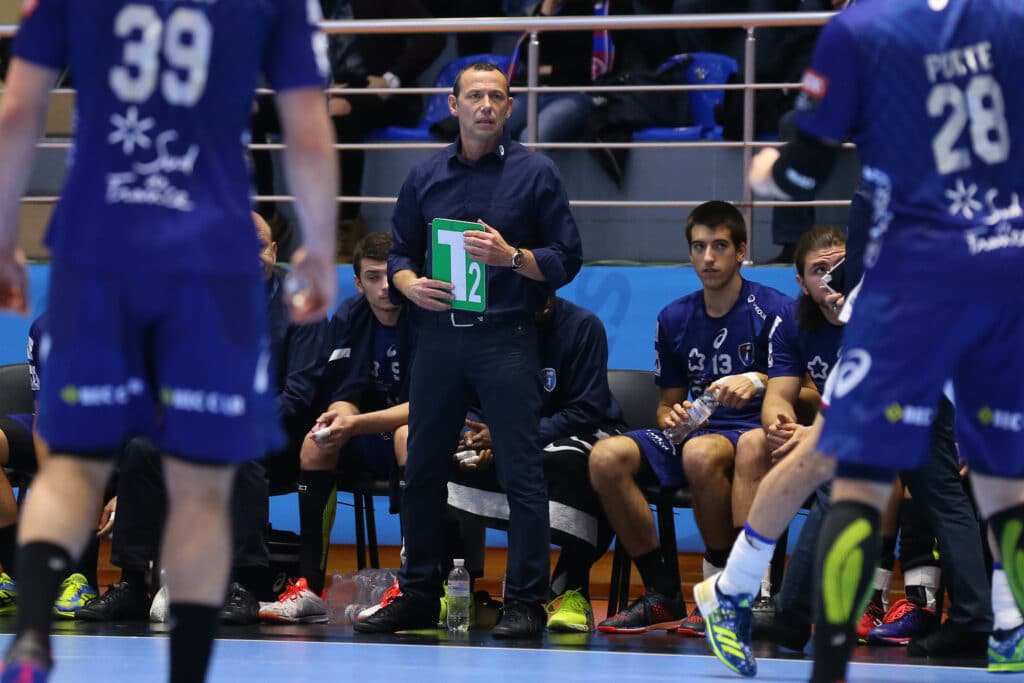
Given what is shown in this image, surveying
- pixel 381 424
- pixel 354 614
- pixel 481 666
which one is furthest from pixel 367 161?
pixel 481 666

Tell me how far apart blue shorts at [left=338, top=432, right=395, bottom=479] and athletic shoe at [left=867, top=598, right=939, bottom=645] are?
2139 mm

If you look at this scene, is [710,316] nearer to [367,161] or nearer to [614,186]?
[614,186]

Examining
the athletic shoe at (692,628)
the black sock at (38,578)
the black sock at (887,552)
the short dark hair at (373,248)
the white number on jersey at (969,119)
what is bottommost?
the athletic shoe at (692,628)

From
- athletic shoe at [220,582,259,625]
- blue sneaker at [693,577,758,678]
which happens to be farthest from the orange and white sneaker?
blue sneaker at [693,577,758,678]

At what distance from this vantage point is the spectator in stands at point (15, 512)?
5992 millimetres

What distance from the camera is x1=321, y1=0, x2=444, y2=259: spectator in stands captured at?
8242mm

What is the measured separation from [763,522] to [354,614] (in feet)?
7.59

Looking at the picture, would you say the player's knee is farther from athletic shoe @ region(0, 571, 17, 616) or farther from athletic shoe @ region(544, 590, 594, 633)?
athletic shoe @ region(0, 571, 17, 616)

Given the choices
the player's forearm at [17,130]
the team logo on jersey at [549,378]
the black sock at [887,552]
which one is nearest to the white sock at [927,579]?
the black sock at [887,552]

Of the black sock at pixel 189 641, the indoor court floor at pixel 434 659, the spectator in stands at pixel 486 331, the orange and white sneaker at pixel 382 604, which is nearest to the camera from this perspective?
the black sock at pixel 189 641

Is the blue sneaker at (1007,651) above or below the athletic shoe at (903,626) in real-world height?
above

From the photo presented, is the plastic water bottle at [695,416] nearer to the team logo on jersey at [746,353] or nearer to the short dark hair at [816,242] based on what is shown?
the team logo on jersey at [746,353]

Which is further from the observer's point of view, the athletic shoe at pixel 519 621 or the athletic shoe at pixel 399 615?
the athletic shoe at pixel 399 615

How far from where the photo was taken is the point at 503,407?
5.54m
